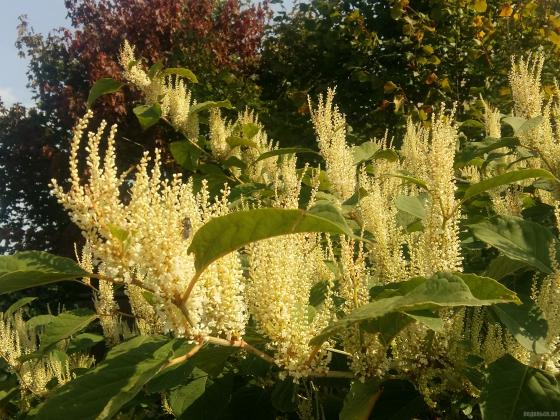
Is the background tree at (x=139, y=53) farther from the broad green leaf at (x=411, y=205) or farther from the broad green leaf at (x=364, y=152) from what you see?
the broad green leaf at (x=411, y=205)

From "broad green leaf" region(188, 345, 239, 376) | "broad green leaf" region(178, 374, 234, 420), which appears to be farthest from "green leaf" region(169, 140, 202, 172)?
"broad green leaf" region(188, 345, 239, 376)

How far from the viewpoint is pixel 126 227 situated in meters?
1.25

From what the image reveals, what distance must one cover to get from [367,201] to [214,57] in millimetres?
5645

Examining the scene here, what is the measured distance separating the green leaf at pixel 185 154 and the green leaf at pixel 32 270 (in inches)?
96.6

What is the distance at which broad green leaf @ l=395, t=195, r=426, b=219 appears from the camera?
2055mm

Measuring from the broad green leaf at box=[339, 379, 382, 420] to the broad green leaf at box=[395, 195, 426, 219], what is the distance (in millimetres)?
780

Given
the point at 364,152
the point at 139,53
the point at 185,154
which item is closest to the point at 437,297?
the point at 364,152

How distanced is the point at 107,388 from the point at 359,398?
0.62 metres

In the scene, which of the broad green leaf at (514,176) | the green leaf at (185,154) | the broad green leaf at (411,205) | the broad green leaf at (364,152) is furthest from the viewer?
the green leaf at (185,154)

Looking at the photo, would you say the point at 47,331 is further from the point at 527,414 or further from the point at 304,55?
the point at 304,55

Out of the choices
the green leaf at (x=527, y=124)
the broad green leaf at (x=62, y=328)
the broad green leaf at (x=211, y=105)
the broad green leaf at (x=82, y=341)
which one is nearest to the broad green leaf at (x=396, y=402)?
the broad green leaf at (x=62, y=328)

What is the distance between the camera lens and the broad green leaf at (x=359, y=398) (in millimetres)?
1433

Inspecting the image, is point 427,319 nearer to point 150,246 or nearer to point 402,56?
point 150,246

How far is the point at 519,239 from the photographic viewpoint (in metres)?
1.67
